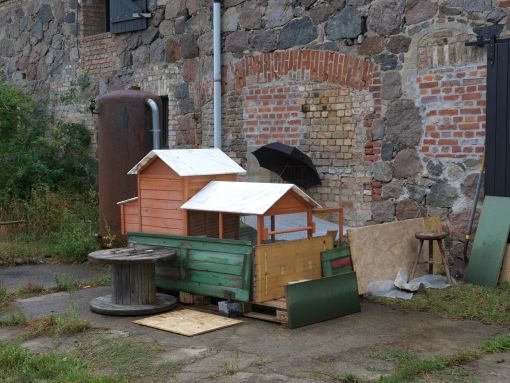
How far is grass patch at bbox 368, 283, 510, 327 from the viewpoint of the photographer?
651 centimetres

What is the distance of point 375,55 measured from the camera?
8664mm

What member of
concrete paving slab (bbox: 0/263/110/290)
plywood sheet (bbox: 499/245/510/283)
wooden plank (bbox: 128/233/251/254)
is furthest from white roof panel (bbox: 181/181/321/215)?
concrete paving slab (bbox: 0/263/110/290)

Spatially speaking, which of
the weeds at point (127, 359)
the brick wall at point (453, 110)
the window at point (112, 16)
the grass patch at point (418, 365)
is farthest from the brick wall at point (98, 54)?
the grass patch at point (418, 365)

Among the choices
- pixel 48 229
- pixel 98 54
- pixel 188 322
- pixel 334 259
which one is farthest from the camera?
pixel 98 54

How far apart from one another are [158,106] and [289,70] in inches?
76.6

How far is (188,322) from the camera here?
6.45 metres

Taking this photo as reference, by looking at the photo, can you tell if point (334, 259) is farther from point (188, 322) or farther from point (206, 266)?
point (188, 322)

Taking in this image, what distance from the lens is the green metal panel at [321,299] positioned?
20.7ft

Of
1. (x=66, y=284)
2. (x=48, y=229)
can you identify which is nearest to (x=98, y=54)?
(x=48, y=229)

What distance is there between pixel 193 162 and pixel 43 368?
3071 millimetres

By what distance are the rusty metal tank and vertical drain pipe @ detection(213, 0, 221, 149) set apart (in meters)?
1.23

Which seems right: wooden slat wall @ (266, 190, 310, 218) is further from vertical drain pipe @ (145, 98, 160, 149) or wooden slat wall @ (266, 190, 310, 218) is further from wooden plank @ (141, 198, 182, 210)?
vertical drain pipe @ (145, 98, 160, 149)

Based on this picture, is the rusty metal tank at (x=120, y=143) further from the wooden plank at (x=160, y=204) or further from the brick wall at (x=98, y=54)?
the brick wall at (x=98, y=54)

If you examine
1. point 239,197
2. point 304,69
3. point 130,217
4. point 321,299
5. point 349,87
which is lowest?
point 321,299
